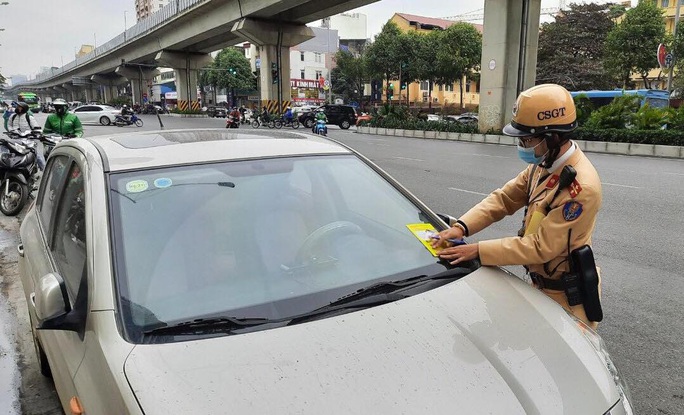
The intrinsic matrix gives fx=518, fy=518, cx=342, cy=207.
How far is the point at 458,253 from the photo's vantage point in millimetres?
2219

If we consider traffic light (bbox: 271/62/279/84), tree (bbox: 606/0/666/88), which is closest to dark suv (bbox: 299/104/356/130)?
traffic light (bbox: 271/62/279/84)

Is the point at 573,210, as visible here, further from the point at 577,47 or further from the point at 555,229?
the point at 577,47

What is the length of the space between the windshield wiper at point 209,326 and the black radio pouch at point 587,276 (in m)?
1.33

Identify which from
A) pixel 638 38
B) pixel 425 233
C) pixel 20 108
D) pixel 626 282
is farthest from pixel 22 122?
pixel 638 38

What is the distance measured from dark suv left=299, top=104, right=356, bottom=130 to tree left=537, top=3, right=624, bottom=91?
2025 cm

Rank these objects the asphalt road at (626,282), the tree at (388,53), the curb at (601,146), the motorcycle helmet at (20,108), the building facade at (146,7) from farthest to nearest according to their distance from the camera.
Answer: the building facade at (146,7), the tree at (388,53), the curb at (601,146), the motorcycle helmet at (20,108), the asphalt road at (626,282)

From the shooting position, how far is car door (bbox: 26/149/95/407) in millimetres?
1868

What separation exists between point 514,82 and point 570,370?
2099 centimetres

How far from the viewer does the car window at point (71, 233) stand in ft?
6.68

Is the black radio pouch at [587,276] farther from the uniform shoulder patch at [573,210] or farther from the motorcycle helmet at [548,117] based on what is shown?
the motorcycle helmet at [548,117]

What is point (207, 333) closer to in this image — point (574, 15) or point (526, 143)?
point (526, 143)

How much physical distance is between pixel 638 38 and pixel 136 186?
1739 inches

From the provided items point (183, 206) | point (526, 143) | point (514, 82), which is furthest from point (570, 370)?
point (514, 82)

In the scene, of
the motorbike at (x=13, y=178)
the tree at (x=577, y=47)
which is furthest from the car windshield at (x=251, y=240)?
the tree at (x=577, y=47)
